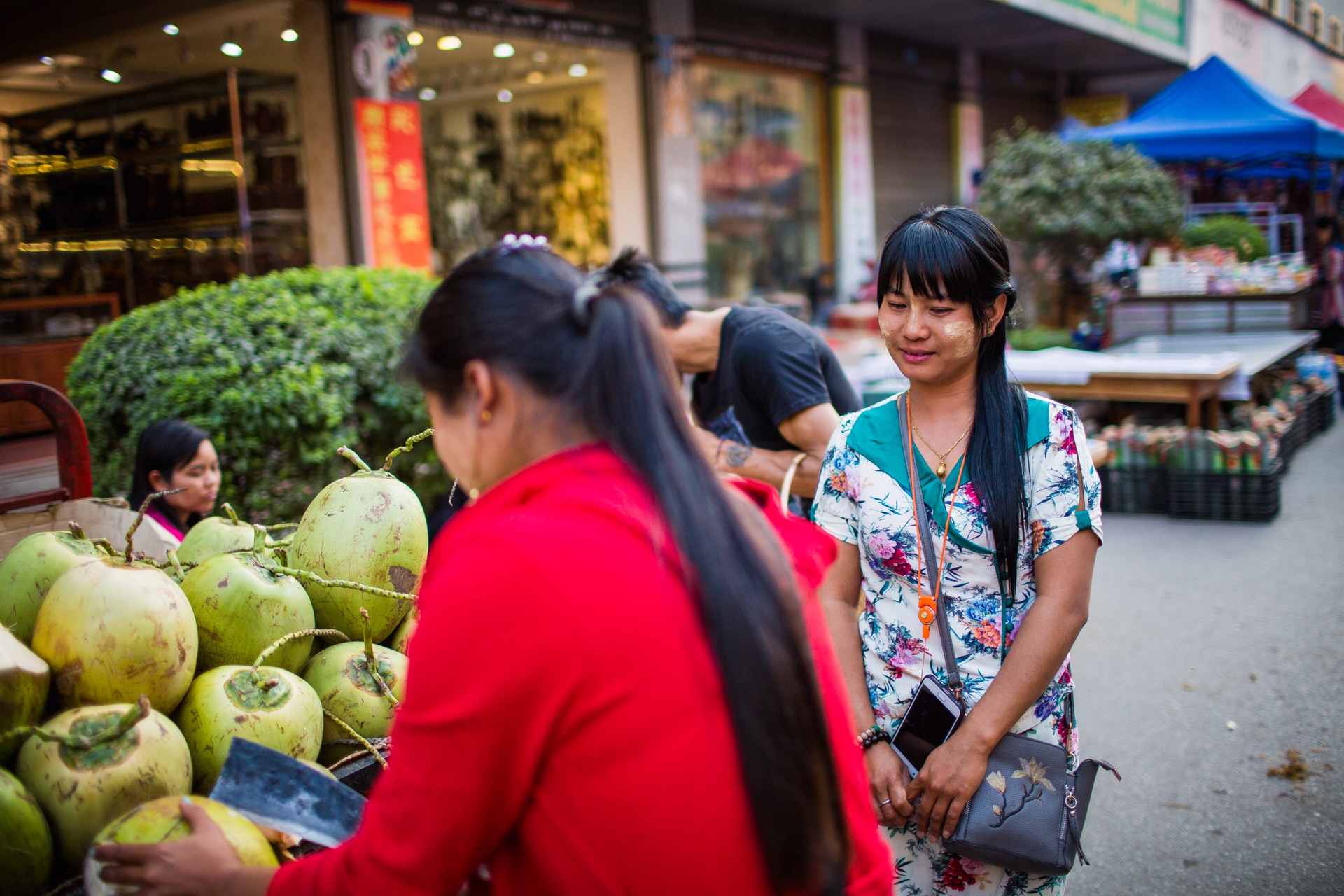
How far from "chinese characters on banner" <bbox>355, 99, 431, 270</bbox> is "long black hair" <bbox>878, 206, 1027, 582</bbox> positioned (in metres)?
7.31

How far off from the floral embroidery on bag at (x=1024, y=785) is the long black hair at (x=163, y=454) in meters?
3.00

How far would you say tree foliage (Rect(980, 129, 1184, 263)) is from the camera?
34.7 feet

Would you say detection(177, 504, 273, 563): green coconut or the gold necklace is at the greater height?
the gold necklace

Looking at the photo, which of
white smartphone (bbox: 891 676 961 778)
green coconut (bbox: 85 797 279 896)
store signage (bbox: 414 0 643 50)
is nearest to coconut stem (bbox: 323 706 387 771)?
green coconut (bbox: 85 797 279 896)

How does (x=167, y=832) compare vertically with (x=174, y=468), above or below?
below

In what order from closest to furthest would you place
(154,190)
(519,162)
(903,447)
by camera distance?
1. (903,447)
2. (154,190)
3. (519,162)

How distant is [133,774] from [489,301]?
Answer: 0.84 metres

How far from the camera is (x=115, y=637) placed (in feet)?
5.04

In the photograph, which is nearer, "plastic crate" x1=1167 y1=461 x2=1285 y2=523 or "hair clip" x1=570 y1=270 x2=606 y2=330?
"hair clip" x1=570 y1=270 x2=606 y2=330

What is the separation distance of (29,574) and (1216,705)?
4.33 metres

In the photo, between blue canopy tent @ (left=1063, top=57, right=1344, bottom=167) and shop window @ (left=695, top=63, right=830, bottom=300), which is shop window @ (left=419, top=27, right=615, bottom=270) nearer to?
shop window @ (left=695, top=63, right=830, bottom=300)

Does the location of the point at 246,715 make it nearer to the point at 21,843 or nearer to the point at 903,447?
the point at 21,843

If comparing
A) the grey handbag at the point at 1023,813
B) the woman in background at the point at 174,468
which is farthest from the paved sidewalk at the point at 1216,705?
the woman in background at the point at 174,468

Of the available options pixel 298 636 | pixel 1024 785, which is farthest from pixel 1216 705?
pixel 298 636
